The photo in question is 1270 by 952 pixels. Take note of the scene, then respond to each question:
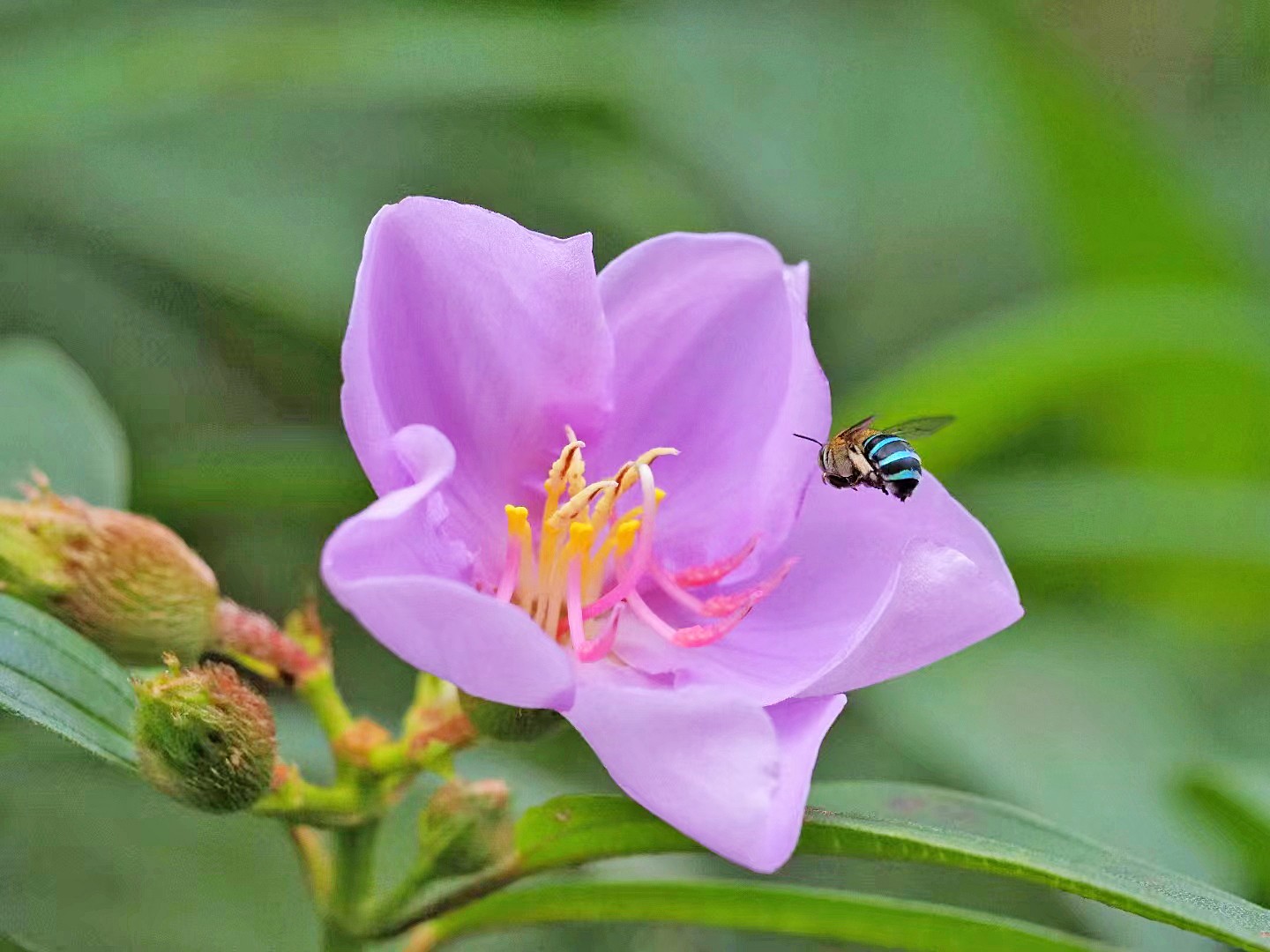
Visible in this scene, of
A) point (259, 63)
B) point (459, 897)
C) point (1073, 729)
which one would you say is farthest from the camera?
point (259, 63)

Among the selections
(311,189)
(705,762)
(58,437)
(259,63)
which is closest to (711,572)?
(705,762)

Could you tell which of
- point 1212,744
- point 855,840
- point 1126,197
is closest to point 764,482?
point 855,840

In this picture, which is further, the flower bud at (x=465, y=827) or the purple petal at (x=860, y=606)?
the flower bud at (x=465, y=827)

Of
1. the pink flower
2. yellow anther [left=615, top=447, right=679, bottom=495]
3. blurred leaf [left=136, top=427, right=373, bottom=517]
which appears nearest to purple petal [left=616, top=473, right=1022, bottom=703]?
the pink flower

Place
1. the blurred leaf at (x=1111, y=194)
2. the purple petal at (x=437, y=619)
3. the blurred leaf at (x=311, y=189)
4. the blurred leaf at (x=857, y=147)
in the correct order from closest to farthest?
the purple petal at (x=437, y=619) < the blurred leaf at (x=311, y=189) < the blurred leaf at (x=1111, y=194) < the blurred leaf at (x=857, y=147)

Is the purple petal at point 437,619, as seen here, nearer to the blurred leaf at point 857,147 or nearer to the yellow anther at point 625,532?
the yellow anther at point 625,532

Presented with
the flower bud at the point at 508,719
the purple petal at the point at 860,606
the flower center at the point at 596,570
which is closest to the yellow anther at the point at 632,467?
the flower center at the point at 596,570

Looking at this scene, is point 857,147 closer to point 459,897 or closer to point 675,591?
point 675,591

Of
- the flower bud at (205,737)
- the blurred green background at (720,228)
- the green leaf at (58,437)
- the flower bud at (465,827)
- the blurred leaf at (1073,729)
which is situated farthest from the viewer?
the blurred leaf at (1073,729)
